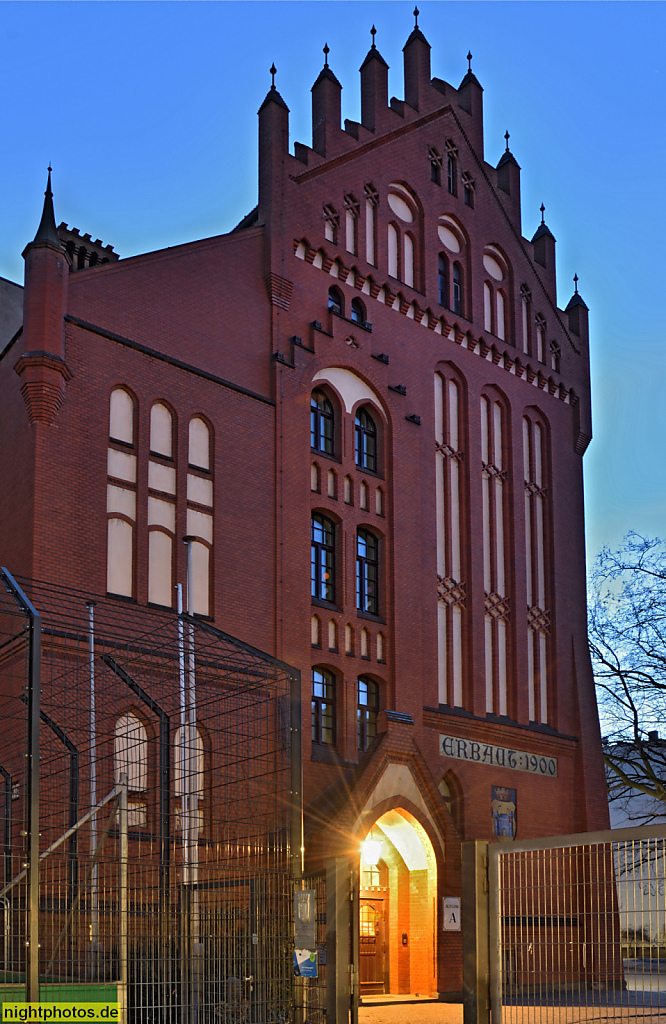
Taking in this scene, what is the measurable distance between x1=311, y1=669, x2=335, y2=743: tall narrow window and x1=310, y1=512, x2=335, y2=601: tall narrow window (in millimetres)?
1804

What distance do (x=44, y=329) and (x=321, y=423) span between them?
8127 mm

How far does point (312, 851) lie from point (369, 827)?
1.34 metres

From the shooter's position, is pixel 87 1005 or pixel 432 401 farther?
pixel 432 401

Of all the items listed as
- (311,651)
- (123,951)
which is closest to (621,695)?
(311,651)

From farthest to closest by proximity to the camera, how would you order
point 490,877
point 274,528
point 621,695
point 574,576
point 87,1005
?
point 621,695 < point 574,576 < point 274,528 < point 87,1005 < point 490,877

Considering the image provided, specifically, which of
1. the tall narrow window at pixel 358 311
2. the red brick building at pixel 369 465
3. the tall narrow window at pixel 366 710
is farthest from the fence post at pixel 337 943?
the tall narrow window at pixel 358 311

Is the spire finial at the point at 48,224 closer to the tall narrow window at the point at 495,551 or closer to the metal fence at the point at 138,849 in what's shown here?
the metal fence at the point at 138,849

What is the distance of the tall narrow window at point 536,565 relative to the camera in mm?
34594

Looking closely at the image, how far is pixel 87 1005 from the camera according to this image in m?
11.2

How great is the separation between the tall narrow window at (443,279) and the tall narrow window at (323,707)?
11.2 metres

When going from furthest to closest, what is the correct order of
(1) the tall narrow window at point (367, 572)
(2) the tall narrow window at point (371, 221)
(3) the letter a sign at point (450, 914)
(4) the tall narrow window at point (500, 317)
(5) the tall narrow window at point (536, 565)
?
1. (4) the tall narrow window at point (500, 317)
2. (5) the tall narrow window at point (536, 565)
3. (2) the tall narrow window at point (371, 221)
4. (1) the tall narrow window at point (367, 572)
5. (3) the letter a sign at point (450, 914)

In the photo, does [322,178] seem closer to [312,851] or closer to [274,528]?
[274,528]

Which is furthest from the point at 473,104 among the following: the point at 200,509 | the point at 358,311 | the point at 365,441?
the point at 200,509

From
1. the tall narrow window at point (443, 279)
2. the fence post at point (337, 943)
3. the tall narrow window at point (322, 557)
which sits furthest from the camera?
the tall narrow window at point (443, 279)
